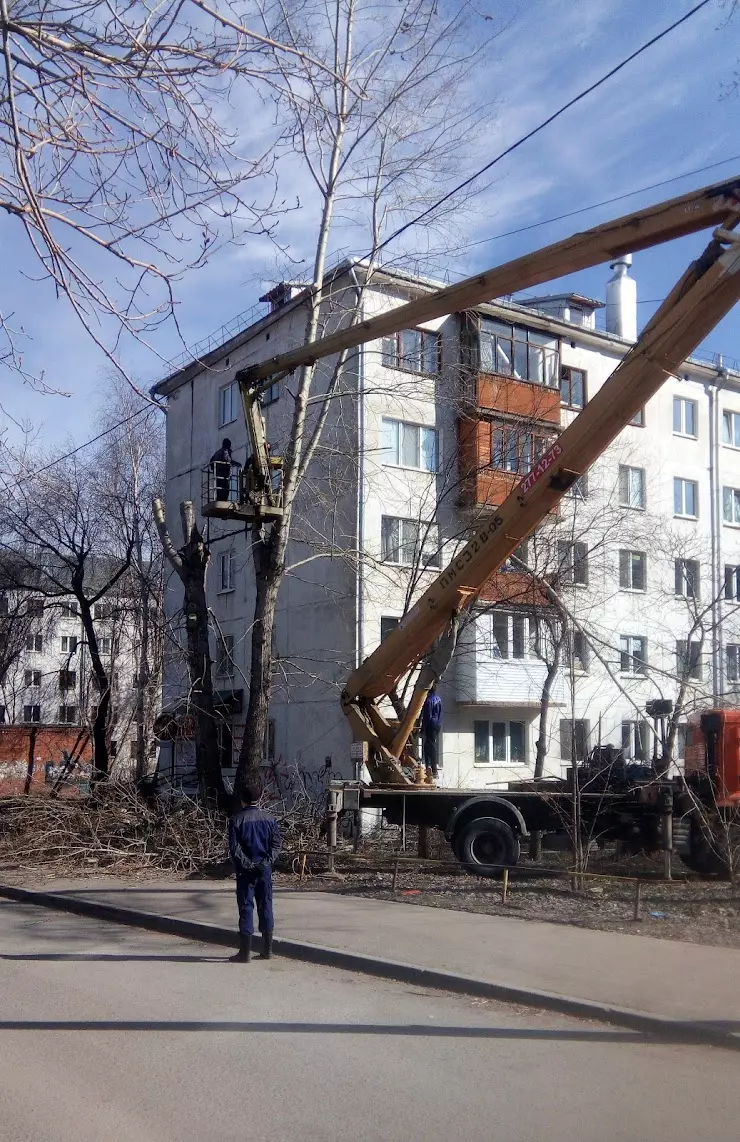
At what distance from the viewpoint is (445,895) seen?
12.6m

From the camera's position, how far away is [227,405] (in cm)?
3123

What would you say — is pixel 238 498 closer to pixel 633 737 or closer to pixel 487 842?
pixel 487 842

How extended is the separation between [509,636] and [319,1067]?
74.8 ft

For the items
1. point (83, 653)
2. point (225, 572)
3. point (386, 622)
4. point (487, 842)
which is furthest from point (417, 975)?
point (83, 653)

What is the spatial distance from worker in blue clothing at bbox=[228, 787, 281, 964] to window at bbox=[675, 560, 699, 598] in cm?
2024

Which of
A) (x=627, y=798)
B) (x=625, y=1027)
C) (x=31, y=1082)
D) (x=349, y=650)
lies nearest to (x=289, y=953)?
(x=625, y=1027)

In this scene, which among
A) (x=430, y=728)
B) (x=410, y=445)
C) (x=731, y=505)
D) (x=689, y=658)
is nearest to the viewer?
(x=430, y=728)

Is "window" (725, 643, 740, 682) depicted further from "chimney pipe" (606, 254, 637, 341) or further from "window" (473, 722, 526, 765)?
"chimney pipe" (606, 254, 637, 341)

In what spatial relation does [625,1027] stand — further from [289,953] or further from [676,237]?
[676,237]

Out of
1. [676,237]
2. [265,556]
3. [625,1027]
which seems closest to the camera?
[625,1027]

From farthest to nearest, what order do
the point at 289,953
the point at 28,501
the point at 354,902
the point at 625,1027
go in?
the point at 28,501 → the point at 354,902 → the point at 289,953 → the point at 625,1027

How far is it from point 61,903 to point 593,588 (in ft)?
57.9

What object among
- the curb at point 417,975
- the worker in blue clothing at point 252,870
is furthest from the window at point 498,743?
the worker in blue clothing at point 252,870

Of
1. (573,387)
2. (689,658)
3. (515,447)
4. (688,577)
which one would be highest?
(573,387)
